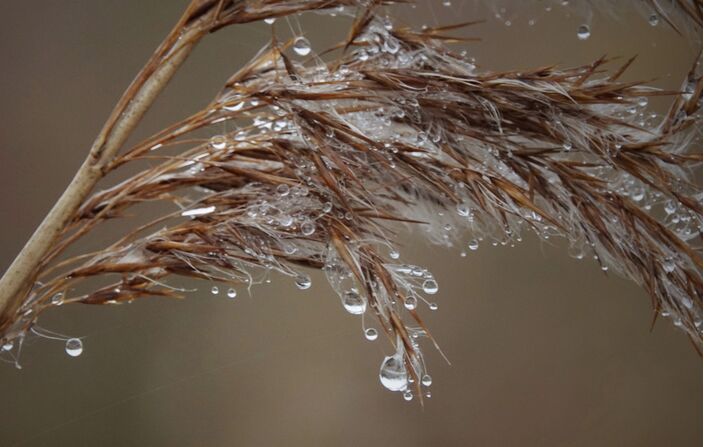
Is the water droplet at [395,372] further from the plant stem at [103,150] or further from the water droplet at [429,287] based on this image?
the plant stem at [103,150]

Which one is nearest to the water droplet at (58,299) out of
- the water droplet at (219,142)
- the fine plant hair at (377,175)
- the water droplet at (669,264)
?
the fine plant hair at (377,175)

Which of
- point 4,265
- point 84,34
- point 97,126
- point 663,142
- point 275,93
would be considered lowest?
point 663,142

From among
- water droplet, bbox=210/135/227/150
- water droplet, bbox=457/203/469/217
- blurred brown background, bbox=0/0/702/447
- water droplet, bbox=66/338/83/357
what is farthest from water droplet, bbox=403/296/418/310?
blurred brown background, bbox=0/0/702/447

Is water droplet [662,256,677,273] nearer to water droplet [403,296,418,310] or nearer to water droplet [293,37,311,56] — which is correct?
water droplet [403,296,418,310]

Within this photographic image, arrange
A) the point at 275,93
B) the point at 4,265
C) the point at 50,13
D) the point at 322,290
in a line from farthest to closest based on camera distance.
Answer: the point at 322,290 < the point at 50,13 < the point at 4,265 < the point at 275,93

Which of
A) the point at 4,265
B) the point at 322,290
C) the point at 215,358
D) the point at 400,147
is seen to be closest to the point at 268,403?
the point at 215,358

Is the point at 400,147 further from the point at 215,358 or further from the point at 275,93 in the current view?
the point at 215,358

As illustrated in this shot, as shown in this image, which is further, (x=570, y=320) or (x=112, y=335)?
(x=570, y=320)
